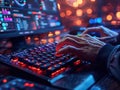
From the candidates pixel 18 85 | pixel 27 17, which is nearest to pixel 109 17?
pixel 27 17

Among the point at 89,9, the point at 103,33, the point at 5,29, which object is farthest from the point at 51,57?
the point at 89,9

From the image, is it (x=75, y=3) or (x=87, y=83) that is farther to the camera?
(x=75, y=3)

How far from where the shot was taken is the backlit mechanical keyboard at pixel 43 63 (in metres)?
0.50

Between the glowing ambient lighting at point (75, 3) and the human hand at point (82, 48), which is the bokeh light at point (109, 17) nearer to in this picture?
the glowing ambient lighting at point (75, 3)

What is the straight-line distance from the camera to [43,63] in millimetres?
536

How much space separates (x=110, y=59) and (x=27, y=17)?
1.57ft

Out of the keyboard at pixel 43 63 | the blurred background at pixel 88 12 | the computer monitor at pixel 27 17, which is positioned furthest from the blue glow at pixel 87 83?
the blurred background at pixel 88 12

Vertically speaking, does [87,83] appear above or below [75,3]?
below

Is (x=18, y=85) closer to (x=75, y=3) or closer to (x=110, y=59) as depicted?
(x=110, y=59)

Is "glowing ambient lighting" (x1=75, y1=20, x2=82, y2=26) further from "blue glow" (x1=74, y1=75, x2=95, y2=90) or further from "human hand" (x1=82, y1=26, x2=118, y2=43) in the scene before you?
"blue glow" (x1=74, y1=75, x2=95, y2=90)

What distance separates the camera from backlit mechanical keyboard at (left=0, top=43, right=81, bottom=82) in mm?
499

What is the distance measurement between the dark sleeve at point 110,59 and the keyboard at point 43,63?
7cm

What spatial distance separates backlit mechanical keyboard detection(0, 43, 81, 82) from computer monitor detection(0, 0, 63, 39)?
20 cm

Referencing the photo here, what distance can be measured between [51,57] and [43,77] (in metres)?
0.13
